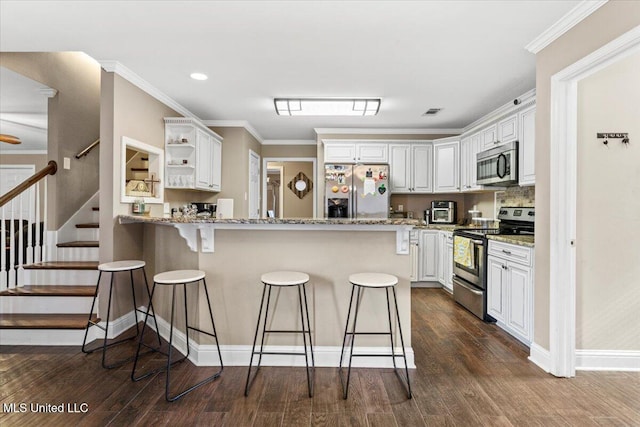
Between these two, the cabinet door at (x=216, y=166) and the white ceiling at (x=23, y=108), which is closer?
the white ceiling at (x=23, y=108)

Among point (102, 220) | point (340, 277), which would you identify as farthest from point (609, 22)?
point (102, 220)

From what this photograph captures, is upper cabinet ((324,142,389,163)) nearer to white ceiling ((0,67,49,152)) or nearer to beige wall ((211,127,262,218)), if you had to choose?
beige wall ((211,127,262,218))

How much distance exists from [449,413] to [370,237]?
119 centimetres

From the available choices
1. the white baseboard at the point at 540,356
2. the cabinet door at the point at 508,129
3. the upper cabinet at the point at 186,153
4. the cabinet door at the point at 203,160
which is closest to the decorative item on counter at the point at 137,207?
the upper cabinet at the point at 186,153

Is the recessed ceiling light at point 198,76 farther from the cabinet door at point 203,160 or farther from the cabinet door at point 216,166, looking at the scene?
the cabinet door at point 216,166

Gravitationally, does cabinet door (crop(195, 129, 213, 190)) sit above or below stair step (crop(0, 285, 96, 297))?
above

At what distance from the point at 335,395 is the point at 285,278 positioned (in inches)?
32.0

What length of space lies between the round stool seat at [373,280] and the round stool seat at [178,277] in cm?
108

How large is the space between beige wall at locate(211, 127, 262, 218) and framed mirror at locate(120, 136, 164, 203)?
4.05 ft

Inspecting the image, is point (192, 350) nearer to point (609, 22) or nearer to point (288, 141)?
point (609, 22)

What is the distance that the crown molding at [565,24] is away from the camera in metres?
1.86

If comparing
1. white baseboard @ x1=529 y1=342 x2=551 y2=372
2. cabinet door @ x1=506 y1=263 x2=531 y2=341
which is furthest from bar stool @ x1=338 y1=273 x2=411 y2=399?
cabinet door @ x1=506 y1=263 x2=531 y2=341

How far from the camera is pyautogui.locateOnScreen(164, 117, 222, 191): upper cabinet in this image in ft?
12.2

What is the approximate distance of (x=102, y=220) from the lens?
279 cm
